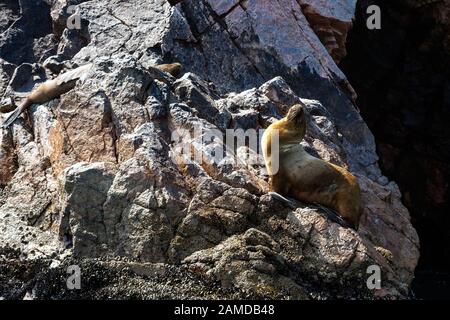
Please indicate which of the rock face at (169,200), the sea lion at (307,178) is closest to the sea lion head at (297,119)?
the sea lion at (307,178)

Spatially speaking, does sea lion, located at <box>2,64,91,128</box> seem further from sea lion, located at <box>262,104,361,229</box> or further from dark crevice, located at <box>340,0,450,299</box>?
dark crevice, located at <box>340,0,450,299</box>

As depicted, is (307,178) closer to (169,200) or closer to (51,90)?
(169,200)

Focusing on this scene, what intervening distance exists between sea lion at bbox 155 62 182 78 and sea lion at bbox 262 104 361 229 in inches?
104

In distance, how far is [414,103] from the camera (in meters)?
23.4

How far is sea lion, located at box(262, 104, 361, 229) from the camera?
417 inches

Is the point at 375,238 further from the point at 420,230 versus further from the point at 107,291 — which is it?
the point at 420,230

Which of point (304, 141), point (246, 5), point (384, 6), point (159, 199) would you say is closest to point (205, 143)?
point (159, 199)

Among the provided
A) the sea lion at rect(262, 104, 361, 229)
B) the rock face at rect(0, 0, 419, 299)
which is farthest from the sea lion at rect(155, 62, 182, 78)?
the sea lion at rect(262, 104, 361, 229)

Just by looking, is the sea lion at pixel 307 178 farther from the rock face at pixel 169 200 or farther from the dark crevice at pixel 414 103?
the dark crevice at pixel 414 103

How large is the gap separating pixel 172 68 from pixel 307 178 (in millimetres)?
3531

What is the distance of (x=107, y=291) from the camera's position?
356 inches

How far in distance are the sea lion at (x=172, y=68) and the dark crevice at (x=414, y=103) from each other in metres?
9.72

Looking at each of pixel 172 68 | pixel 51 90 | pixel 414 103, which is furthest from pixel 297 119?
pixel 414 103
